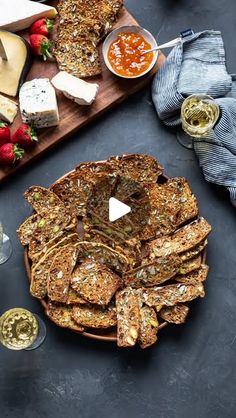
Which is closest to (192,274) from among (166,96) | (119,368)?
(119,368)

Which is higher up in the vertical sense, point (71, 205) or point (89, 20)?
→ point (89, 20)

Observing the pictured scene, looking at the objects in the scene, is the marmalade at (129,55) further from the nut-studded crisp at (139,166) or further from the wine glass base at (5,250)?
the wine glass base at (5,250)

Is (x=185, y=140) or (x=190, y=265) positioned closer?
(x=190, y=265)

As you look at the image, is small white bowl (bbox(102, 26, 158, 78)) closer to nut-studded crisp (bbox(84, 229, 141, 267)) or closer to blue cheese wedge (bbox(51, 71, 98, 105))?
blue cheese wedge (bbox(51, 71, 98, 105))

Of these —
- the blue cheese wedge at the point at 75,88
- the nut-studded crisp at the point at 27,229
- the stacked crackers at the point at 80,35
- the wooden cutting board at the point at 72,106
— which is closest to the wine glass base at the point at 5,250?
the nut-studded crisp at the point at 27,229

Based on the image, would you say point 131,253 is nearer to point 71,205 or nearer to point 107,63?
point 71,205

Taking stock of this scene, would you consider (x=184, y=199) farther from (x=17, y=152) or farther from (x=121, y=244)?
(x=17, y=152)

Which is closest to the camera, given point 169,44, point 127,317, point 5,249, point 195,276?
point 127,317
